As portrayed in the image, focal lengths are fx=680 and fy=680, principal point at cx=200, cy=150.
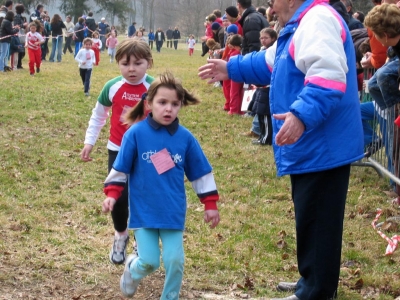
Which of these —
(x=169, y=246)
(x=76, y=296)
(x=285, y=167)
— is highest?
(x=285, y=167)

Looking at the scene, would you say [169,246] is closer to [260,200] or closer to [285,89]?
[285,89]

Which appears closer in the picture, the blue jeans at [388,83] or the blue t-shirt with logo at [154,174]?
the blue t-shirt with logo at [154,174]

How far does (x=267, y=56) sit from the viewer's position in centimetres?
472

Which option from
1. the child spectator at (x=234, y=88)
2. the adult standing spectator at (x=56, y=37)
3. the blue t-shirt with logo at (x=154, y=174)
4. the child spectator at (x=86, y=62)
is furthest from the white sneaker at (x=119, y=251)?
the adult standing spectator at (x=56, y=37)

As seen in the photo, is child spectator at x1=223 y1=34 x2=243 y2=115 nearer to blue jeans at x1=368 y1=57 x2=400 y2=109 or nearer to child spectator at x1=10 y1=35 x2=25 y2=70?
blue jeans at x1=368 y1=57 x2=400 y2=109

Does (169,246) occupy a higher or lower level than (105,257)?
higher

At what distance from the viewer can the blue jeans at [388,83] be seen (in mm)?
6945

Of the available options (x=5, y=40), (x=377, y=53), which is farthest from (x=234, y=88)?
(x=5, y=40)

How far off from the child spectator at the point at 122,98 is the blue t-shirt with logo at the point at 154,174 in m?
0.93

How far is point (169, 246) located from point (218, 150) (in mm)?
6790

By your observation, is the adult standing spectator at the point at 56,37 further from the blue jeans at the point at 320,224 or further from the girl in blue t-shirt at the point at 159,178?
the blue jeans at the point at 320,224

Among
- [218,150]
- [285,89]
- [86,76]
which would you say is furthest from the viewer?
[86,76]

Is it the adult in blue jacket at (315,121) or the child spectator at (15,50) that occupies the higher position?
the child spectator at (15,50)

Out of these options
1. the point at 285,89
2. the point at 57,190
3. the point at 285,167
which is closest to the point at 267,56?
the point at 285,89
